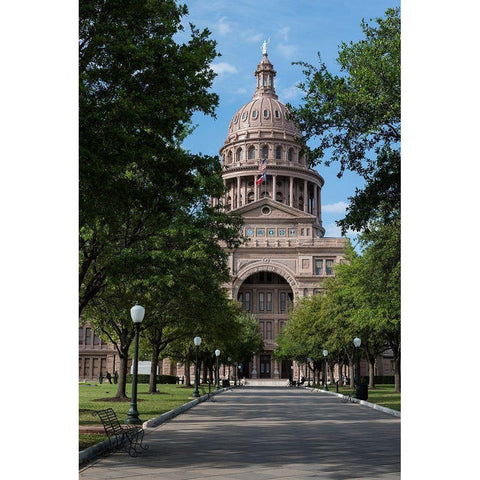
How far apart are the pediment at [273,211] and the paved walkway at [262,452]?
93715 millimetres

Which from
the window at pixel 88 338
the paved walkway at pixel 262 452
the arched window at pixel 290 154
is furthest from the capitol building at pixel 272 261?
the paved walkway at pixel 262 452

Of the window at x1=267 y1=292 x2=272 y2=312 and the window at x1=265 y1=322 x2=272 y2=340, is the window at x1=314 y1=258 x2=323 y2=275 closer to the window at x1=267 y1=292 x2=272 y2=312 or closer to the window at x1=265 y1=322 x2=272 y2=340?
the window at x1=267 y1=292 x2=272 y2=312

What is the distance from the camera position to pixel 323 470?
11.8m

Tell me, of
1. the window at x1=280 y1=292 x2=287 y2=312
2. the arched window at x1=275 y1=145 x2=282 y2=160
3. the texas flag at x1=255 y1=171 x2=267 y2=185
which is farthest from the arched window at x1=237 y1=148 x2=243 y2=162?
the window at x1=280 y1=292 x2=287 y2=312

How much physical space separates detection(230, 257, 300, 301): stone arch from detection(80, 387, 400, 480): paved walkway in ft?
301

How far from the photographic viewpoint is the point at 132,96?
1313 cm

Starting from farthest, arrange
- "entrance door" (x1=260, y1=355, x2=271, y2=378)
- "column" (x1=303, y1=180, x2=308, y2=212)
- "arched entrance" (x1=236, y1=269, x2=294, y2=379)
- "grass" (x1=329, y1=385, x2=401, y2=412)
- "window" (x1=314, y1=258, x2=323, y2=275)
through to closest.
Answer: "column" (x1=303, y1=180, x2=308, y2=212) → "entrance door" (x1=260, y1=355, x2=271, y2=378) → "arched entrance" (x1=236, y1=269, x2=294, y2=379) → "window" (x1=314, y1=258, x2=323, y2=275) → "grass" (x1=329, y1=385, x2=401, y2=412)

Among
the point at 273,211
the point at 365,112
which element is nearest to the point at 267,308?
the point at 273,211

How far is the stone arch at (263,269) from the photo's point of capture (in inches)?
4552

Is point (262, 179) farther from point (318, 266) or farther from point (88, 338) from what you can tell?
point (88, 338)

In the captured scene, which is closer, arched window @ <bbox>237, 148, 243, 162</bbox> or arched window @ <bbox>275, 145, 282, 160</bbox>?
arched window @ <bbox>275, 145, 282, 160</bbox>

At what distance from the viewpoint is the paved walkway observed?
11.4m

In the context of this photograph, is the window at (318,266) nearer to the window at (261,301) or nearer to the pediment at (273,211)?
the pediment at (273,211)
